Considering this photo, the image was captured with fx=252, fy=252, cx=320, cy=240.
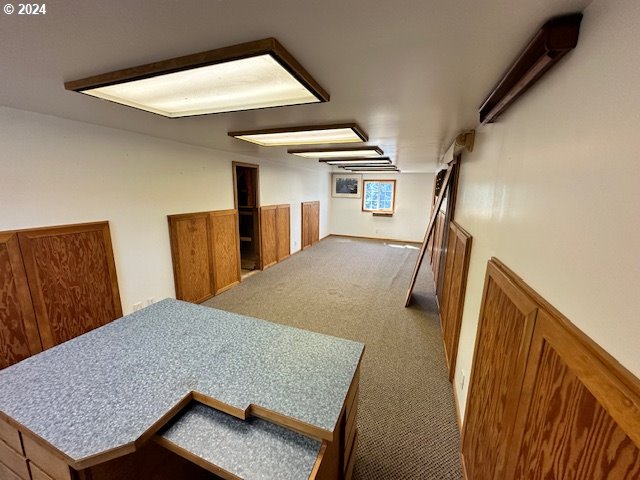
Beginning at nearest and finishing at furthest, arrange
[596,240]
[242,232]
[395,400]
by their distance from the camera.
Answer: [596,240]
[395,400]
[242,232]

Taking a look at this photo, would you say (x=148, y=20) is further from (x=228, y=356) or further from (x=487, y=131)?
(x=487, y=131)

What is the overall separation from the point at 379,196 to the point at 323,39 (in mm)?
7230

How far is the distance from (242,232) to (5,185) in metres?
3.80

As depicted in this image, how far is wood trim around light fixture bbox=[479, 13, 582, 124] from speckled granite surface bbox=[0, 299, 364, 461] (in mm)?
1356

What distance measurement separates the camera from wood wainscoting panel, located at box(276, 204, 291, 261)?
17.6ft

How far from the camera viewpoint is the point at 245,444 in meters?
0.90

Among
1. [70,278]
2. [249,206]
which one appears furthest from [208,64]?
[249,206]

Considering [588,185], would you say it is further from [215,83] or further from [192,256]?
[192,256]

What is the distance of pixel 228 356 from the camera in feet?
4.12

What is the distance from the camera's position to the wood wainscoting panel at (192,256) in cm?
314

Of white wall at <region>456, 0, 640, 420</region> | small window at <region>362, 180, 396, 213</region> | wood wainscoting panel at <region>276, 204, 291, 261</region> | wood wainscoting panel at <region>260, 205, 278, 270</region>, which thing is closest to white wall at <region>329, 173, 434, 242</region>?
small window at <region>362, 180, 396, 213</region>

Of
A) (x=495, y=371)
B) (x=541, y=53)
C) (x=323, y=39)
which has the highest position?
(x=323, y=39)

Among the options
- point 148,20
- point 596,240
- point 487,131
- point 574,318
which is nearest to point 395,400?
point 574,318

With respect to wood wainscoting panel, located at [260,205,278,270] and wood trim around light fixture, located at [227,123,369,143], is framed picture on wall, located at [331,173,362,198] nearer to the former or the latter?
wood wainscoting panel, located at [260,205,278,270]
